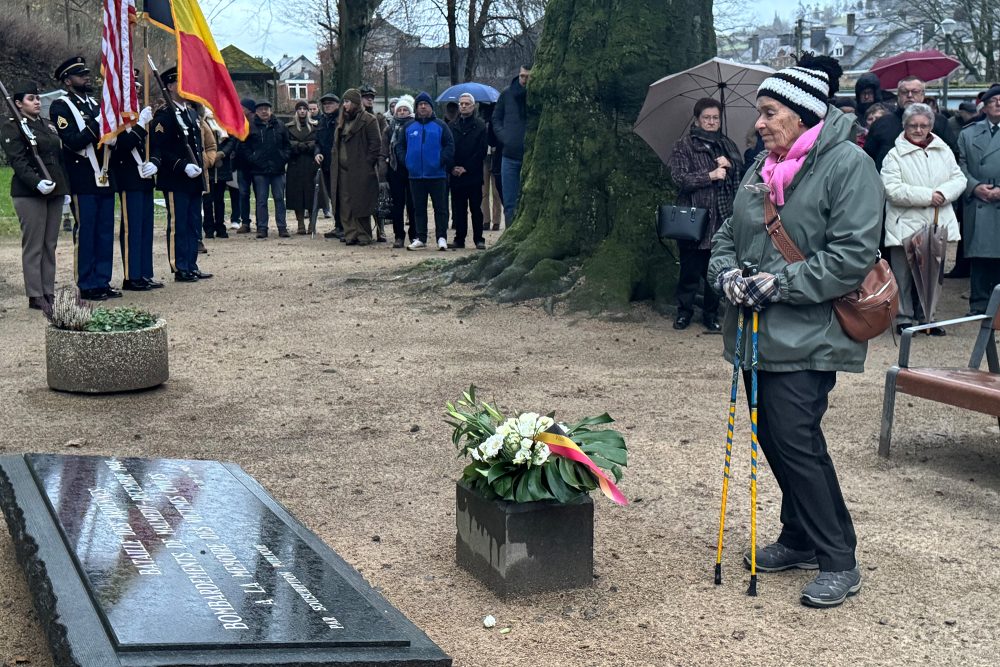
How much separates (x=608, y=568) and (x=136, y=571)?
1.94m

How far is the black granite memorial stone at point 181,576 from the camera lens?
356 cm

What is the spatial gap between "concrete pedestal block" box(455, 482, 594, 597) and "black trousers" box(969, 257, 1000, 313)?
7170 millimetres

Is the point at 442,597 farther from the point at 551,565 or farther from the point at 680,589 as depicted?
the point at 680,589

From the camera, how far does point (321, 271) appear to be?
47.3 feet

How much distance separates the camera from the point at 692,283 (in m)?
10.6

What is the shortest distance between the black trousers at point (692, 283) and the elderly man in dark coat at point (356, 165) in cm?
780

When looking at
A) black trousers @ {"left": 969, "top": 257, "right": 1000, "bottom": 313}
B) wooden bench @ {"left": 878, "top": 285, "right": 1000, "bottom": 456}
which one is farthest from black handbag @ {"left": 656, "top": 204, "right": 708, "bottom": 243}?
wooden bench @ {"left": 878, "top": 285, "right": 1000, "bottom": 456}

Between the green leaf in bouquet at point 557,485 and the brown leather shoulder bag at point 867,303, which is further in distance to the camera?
the green leaf in bouquet at point 557,485

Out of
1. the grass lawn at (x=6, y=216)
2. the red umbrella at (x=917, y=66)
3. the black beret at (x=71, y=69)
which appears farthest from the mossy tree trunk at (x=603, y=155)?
the grass lawn at (x=6, y=216)

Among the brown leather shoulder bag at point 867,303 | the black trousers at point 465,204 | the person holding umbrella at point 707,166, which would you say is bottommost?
the black trousers at point 465,204

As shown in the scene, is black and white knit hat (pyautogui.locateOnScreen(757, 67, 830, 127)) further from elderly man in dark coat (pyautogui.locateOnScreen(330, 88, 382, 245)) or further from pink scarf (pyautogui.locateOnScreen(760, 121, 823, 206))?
elderly man in dark coat (pyautogui.locateOnScreen(330, 88, 382, 245))

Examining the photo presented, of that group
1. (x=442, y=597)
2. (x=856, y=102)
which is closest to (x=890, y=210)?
(x=856, y=102)

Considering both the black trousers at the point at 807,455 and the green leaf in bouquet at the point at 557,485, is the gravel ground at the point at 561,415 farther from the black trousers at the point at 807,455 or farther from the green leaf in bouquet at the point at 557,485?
the green leaf in bouquet at the point at 557,485

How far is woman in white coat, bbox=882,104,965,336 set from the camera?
10.3m
